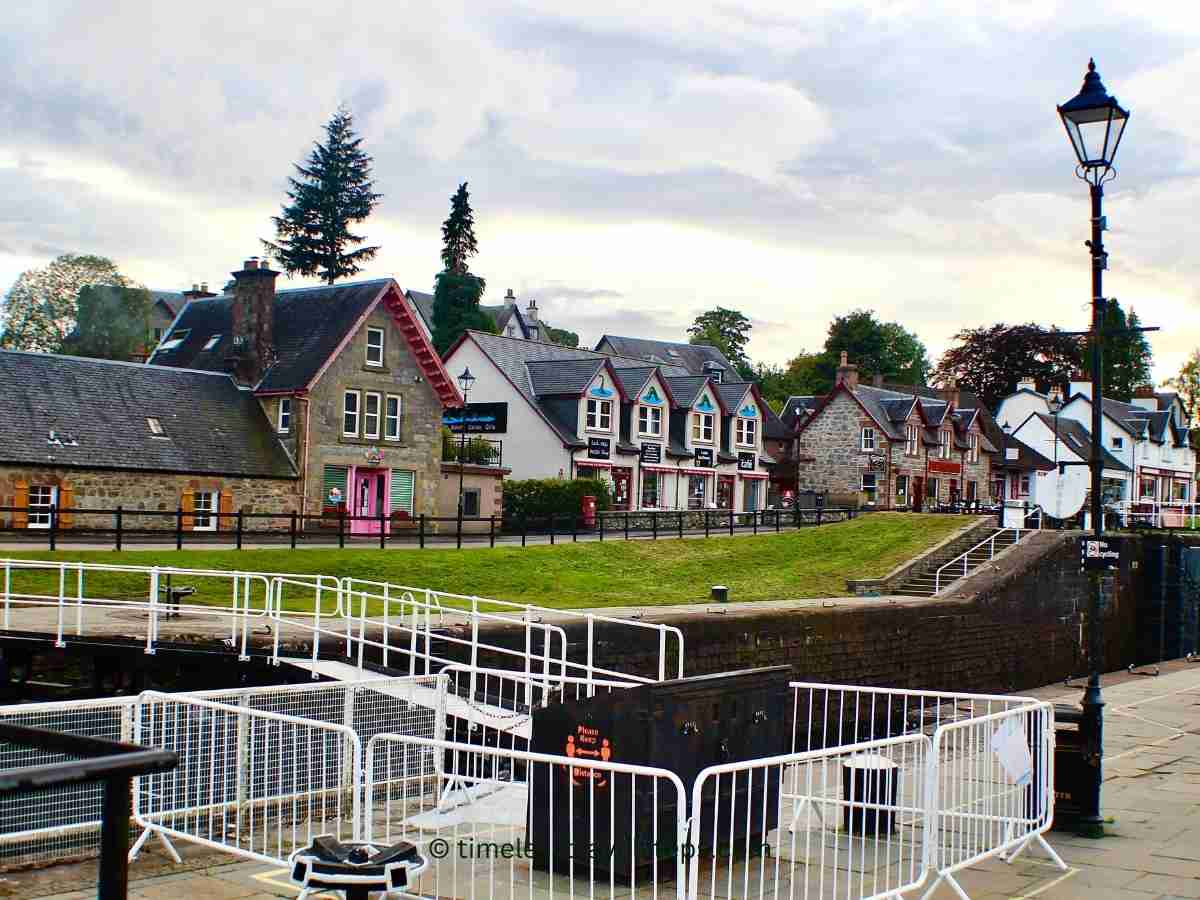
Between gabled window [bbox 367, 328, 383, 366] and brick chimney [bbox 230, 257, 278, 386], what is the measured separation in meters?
3.42

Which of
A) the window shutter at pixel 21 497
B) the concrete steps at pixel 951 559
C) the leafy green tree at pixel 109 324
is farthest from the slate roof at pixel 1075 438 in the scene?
the window shutter at pixel 21 497

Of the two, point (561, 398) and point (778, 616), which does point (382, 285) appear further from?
point (778, 616)

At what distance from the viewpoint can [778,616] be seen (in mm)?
26359

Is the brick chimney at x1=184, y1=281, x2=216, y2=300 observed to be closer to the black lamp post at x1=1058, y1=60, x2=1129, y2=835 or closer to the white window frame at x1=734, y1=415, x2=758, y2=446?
the white window frame at x1=734, y1=415, x2=758, y2=446

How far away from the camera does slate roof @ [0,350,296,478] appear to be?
36.5m

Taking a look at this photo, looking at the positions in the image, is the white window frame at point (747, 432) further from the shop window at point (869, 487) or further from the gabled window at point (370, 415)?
the gabled window at point (370, 415)

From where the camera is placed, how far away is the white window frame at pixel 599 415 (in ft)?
186

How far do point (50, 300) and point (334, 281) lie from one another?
1948 cm

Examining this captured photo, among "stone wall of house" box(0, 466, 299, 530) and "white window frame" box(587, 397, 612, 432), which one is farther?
"white window frame" box(587, 397, 612, 432)

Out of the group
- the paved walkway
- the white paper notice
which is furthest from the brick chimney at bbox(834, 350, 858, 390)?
the white paper notice

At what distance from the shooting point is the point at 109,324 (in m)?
84.3

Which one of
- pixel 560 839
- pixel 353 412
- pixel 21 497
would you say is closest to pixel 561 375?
pixel 353 412

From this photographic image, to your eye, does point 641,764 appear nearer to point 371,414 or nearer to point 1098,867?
point 1098,867

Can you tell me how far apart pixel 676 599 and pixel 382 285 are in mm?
19165
